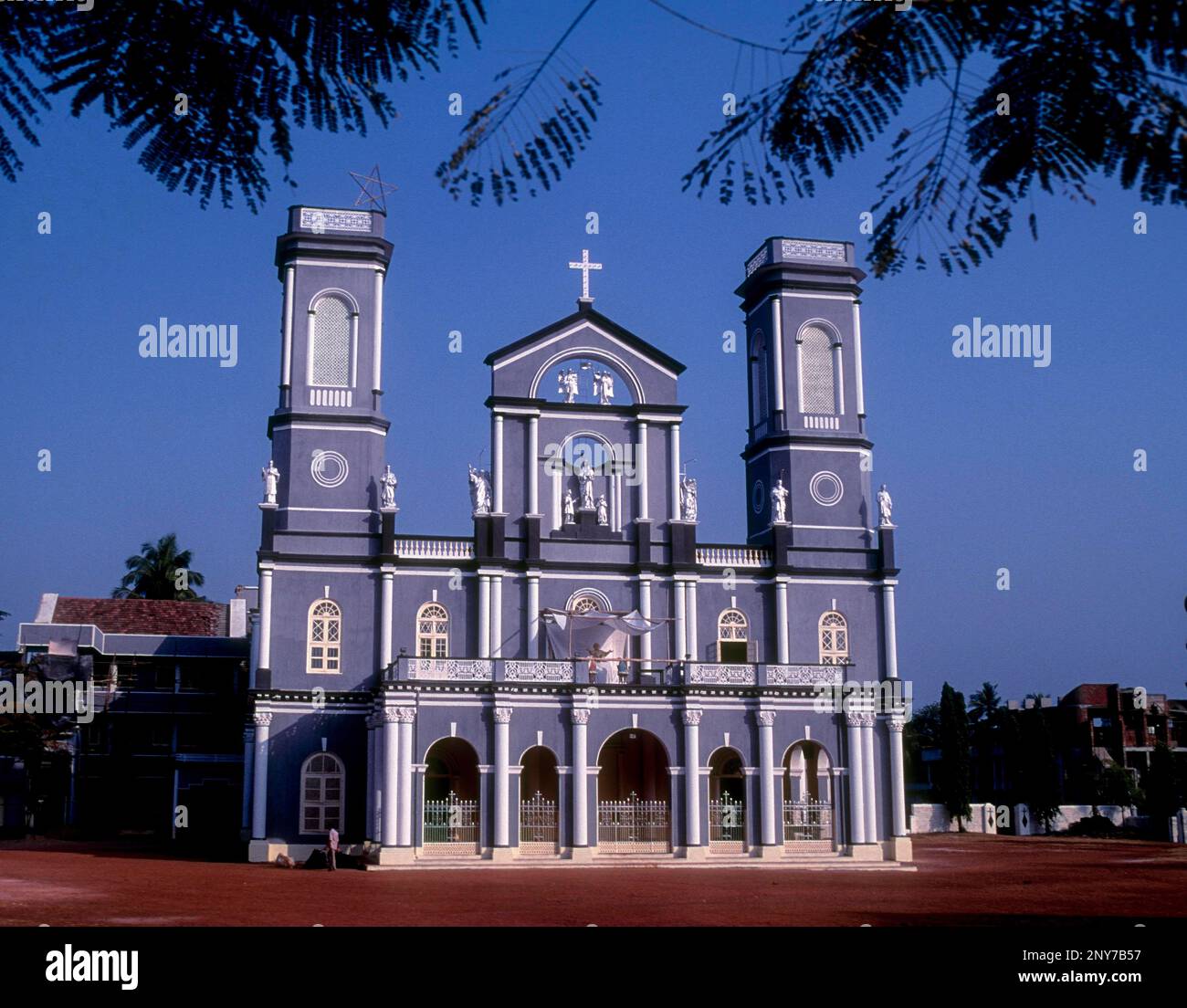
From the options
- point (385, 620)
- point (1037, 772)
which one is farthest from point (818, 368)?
point (1037, 772)

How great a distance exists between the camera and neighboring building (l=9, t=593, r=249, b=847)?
4472cm

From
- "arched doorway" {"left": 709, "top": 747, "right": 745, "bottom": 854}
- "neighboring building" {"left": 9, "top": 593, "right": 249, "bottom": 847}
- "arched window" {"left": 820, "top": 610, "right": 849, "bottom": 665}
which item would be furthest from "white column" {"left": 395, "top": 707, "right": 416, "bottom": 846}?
"neighboring building" {"left": 9, "top": 593, "right": 249, "bottom": 847}

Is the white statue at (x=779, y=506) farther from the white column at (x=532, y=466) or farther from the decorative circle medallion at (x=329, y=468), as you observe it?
the decorative circle medallion at (x=329, y=468)

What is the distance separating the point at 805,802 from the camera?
32.2 metres

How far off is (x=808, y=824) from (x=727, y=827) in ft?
6.37

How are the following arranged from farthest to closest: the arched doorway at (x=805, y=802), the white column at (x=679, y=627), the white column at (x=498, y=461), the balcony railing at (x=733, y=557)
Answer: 1. the balcony railing at (x=733, y=557)
2. the white column at (x=498, y=461)
3. the white column at (x=679, y=627)
4. the arched doorway at (x=805, y=802)

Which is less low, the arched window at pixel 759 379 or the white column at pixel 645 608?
the arched window at pixel 759 379

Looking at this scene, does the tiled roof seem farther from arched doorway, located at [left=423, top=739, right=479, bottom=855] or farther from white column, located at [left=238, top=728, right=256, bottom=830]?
arched doorway, located at [left=423, top=739, right=479, bottom=855]

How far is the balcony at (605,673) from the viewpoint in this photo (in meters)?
30.6

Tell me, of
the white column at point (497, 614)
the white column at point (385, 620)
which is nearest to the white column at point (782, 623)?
the white column at point (497, 614)

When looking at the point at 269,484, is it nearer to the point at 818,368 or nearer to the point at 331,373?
the point at 331,373

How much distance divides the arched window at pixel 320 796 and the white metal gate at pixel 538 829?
484 centimetres

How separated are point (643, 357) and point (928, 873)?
49.8 ft
